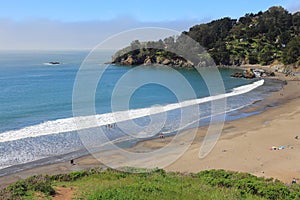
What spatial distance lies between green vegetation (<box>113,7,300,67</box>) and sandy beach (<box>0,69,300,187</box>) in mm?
48364

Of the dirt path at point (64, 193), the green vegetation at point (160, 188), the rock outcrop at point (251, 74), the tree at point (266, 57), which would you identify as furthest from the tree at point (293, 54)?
the dirt path at point (64, 193)

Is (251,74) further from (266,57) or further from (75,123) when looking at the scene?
(75,123)

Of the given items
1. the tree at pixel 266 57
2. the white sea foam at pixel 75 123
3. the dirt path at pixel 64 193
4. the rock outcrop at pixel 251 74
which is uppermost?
the tree at pixel 266 57

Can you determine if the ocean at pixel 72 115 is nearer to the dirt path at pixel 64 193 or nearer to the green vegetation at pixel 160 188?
the green vegetation at pixel 160 188

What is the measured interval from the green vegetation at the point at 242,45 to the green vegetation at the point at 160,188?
205 feet

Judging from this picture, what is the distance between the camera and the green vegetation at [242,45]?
81363mm

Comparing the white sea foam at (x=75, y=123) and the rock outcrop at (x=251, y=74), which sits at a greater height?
the rock outcrop at (x=251, y=74)

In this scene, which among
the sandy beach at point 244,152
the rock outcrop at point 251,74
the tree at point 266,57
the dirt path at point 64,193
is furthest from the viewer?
the tree at point 266,57

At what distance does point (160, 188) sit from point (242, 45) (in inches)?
3715

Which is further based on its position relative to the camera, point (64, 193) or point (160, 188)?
point (64, 193)

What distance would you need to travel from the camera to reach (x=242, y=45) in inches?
3812

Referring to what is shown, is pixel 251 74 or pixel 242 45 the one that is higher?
pixel 242 45

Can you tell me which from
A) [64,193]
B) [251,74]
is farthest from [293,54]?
[64,193]

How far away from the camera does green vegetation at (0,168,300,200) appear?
842 centimetres
